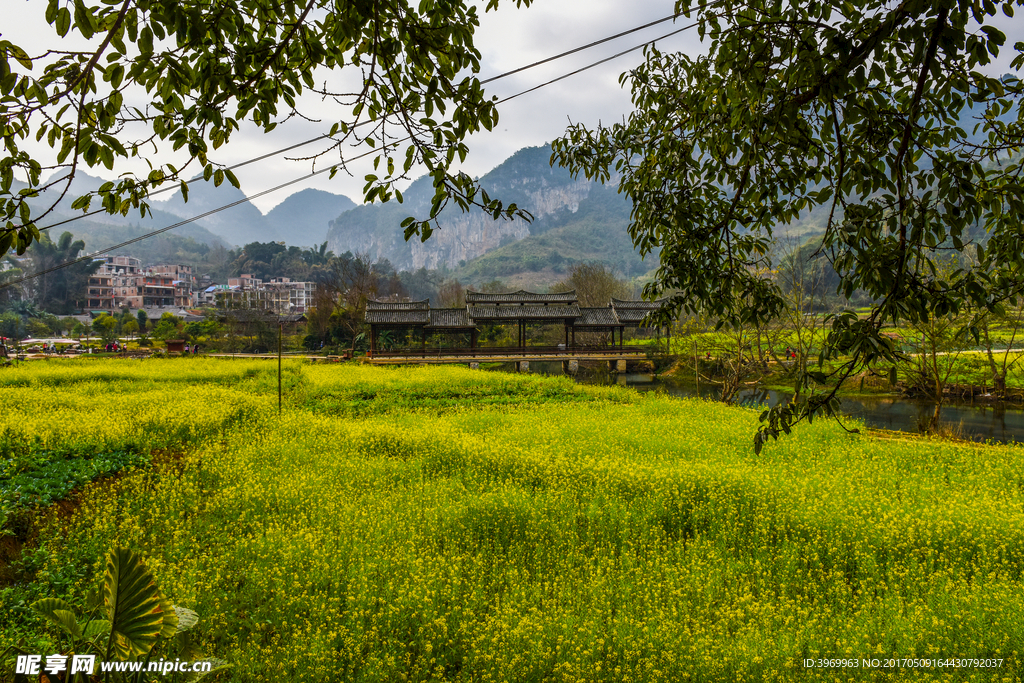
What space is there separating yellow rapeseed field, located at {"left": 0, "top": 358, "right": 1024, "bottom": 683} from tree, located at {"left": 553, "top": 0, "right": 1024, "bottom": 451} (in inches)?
85.3

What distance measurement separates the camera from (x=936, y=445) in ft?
31.8

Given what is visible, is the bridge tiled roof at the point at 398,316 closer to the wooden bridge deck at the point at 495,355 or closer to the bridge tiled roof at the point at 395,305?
the bridge tiled roof at the point at 395,305

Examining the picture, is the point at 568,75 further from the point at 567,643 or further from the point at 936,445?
the point at 936,445

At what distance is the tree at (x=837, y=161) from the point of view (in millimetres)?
1866

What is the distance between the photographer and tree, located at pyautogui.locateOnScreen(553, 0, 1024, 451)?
6.12ft

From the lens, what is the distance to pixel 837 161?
245 centimetres

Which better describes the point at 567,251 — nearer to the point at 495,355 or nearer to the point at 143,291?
the point at 143,291

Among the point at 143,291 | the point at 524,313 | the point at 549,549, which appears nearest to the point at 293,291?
the point at 143,291

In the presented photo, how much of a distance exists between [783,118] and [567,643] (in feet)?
11.0

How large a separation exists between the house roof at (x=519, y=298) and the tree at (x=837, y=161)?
2959 cm

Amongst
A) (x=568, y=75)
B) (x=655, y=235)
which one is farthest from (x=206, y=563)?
(x=568, y=75)

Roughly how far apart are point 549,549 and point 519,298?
98.8 feet

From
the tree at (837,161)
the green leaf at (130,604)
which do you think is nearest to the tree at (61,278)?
the green leaf at (130,604)

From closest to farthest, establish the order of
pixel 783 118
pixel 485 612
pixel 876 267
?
pixel 876 267 → pixel 783 118 → pixel 485 612
